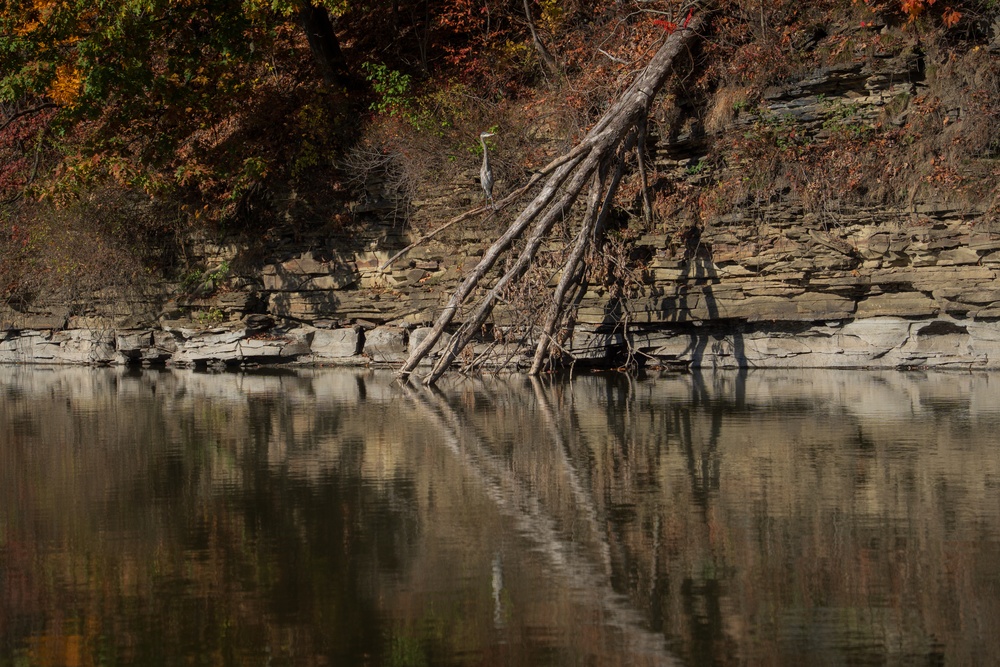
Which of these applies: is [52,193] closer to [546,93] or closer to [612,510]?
[546,93]

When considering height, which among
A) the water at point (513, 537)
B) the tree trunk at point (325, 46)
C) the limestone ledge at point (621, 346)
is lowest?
the water at point (513, 537)

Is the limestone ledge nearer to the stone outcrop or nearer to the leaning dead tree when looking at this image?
the stone outcrop

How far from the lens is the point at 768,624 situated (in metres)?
5.67

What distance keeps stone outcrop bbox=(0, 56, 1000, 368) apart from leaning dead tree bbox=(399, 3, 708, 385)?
3.45 feet

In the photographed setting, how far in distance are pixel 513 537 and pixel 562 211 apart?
419 inches

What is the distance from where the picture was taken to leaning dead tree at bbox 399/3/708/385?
55.9 feet

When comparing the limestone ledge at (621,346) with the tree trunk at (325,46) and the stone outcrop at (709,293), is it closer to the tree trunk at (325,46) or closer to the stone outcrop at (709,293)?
the stone outcrop at (709,293)

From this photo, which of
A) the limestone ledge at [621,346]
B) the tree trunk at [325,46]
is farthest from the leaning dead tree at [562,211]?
the tree trunk at [325,46]

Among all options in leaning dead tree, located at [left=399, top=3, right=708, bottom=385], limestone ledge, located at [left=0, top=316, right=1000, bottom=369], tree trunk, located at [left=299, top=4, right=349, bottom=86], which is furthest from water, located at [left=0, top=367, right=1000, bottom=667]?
tree trunk, located at [left=299, top=4, right=349, bottom=86]

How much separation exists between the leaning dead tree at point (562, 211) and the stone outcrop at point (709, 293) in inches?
41.4

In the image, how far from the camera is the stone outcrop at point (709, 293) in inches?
671

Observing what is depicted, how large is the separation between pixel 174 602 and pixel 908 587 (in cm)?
380

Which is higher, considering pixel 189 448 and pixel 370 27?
pixel 370 27

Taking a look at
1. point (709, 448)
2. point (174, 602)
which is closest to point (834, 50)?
point (709, 448)
